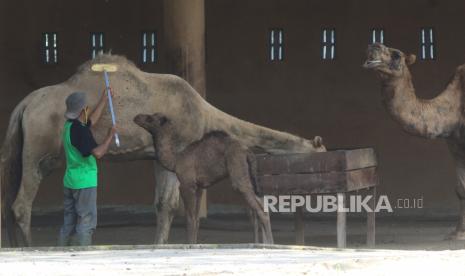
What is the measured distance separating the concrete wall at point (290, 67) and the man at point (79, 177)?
6927 millimetres

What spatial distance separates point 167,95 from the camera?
13.5m

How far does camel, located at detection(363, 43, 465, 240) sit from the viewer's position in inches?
508

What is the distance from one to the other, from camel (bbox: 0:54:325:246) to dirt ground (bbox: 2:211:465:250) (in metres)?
1.20

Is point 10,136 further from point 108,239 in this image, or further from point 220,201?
point 220,201

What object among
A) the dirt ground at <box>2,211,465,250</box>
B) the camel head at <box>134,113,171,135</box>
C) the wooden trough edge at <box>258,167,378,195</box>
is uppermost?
the camel head at <box>134,113,171,135</box>

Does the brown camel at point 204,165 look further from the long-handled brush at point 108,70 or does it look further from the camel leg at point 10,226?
the camel leg at point 10,226

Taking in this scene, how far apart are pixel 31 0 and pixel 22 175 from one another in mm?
5901

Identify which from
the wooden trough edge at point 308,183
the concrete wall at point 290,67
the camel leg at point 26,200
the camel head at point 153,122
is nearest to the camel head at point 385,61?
the wooden trough edge at point 308,183

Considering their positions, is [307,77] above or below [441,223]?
above

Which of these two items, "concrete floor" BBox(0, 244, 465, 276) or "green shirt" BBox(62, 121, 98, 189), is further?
"green shirt" BBox(62, 121, 98, 189)

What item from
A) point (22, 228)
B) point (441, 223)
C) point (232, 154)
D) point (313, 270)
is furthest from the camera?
point (441, 223)

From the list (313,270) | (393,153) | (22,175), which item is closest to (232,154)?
(22,175)

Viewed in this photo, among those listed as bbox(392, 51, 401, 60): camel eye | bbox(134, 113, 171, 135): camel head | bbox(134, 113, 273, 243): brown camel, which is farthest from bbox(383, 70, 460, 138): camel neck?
bbox(134, 113, 171, 135): camel head

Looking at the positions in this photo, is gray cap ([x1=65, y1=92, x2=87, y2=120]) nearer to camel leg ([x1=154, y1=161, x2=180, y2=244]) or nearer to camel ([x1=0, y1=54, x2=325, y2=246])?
camel ([x1=0, y1=54, x2=325, y2=246])
